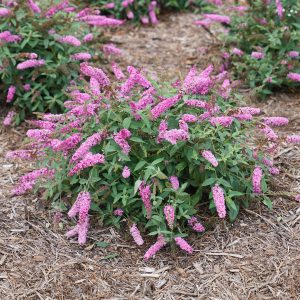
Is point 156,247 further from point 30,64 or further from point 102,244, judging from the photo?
point 30,64

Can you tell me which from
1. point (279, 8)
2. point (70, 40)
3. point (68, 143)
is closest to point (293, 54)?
point (279, 8)

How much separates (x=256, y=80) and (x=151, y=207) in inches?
101

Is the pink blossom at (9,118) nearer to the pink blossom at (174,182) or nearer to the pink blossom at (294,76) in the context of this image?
the pink blossom at (174,182)

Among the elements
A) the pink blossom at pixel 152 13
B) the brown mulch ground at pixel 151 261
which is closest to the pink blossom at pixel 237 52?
the pink blossom at pixel 152 13

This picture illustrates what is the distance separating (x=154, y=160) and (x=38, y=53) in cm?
217

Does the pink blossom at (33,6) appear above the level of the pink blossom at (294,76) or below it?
above

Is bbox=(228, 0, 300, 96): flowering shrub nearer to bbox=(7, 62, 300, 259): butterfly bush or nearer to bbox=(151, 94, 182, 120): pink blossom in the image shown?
bbox=(7, 62, 300, 259): butterfly bush

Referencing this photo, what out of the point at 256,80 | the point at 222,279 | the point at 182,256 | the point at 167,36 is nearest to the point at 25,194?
the point at 182,256

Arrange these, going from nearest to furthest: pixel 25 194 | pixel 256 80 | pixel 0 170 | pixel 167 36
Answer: pixel 25 194 → pixel 0 170 → pixel 256 80 → pixel 167 36

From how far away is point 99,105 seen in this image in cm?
393

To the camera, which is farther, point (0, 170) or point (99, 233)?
point (0, 170)

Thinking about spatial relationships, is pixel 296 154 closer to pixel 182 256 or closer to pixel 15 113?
pixel 182 256

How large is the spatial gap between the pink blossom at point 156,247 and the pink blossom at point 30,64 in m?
2.23

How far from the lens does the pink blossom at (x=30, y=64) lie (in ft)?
16.2
